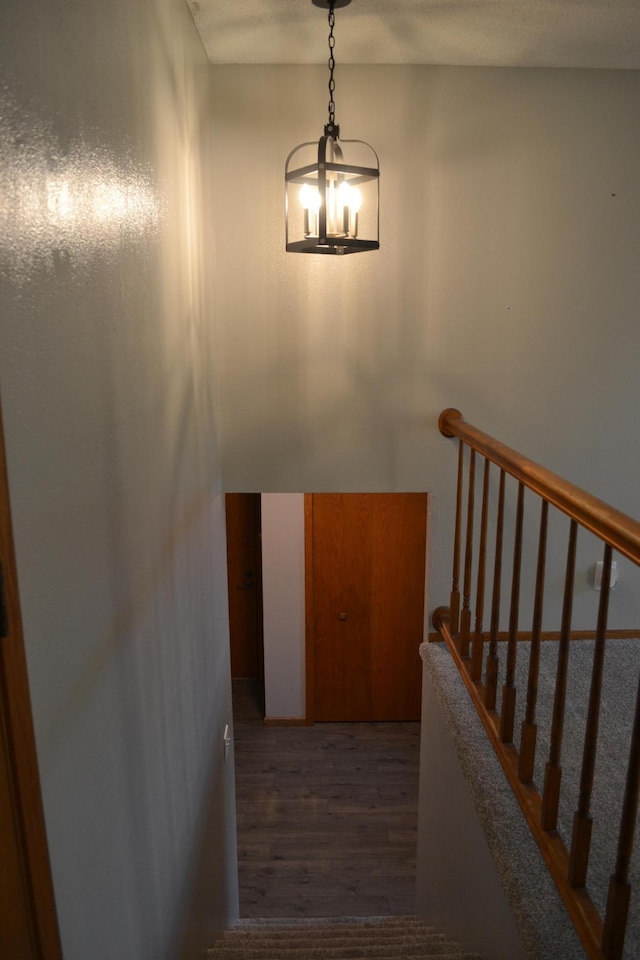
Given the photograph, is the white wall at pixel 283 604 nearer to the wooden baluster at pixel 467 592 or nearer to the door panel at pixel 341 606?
the door panel at pixel 341 606

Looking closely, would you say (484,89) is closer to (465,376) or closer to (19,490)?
(465,376)

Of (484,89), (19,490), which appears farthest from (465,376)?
(19,490)

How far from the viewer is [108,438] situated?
4.62 feet

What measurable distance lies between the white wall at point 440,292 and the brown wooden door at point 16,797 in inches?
90.9

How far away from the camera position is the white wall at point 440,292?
2.97m

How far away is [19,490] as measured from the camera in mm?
963

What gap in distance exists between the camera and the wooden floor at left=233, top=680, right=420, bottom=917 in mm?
4426

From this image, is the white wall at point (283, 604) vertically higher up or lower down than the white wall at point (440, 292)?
lower down

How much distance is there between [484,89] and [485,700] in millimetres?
2431

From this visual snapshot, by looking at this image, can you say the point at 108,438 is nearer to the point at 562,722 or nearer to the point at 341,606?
the point at 562,722

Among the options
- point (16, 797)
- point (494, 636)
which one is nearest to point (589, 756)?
point (494, 636)

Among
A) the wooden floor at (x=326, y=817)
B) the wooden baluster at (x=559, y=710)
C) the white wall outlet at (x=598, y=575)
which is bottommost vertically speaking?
the wooden floor at (x=326, y=817)

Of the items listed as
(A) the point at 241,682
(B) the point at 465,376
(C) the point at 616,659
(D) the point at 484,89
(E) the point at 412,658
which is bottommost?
(A) the point at 241,682

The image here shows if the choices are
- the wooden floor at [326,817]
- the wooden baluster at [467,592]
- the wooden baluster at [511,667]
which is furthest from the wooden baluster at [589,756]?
the wooden floor at [326,817]
